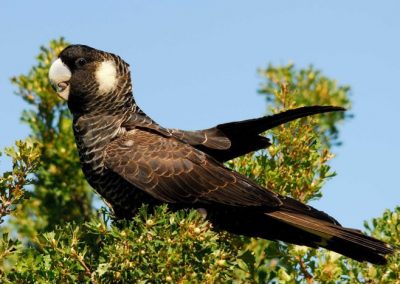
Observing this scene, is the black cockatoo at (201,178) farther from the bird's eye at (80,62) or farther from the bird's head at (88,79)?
the bird's eye at (80,62)

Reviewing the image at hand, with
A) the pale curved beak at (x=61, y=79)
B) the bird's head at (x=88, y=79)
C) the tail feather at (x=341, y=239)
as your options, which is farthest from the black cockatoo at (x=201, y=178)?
the pale curved beak at (x=61, y=79)

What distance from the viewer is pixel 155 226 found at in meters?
5.05

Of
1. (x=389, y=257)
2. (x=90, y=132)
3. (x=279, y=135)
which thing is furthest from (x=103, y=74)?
(x=389, y=257)

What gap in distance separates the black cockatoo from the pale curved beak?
32 cm

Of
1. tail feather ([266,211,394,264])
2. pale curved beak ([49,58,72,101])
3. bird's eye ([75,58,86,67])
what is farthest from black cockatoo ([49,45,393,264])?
bird's eye ([75,58,86,67])

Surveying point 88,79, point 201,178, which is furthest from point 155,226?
point 88,79

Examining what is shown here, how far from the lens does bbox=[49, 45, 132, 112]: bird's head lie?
711cm

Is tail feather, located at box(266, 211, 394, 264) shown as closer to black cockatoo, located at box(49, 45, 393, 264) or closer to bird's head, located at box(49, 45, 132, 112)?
black cockatoo, located at box(49, 45, 393, 264)

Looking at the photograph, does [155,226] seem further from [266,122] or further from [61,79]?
[61,79]

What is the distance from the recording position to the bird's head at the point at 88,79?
23.3 feet

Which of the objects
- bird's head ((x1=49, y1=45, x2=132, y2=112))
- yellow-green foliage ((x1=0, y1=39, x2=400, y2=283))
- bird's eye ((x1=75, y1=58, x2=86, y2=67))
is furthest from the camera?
bird's eye ((x1=75, y1=58, x2=86, y2=67))

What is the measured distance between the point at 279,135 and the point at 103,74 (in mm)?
1829

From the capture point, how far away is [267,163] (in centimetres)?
687

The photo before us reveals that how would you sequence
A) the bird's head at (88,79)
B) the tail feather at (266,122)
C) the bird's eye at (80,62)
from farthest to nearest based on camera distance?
the bird's eye at (80,62)
the bird's head at (88,79)
the tail feather at (266,122)
